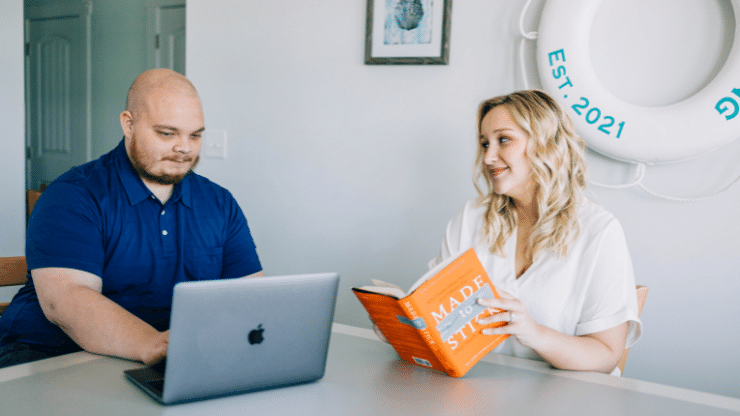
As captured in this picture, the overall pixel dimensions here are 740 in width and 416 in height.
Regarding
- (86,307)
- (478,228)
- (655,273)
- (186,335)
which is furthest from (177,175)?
(655,273)

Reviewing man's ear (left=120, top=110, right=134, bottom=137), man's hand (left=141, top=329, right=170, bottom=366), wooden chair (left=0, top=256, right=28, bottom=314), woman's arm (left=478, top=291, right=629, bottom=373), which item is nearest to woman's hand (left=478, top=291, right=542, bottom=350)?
woman's arm (left=478, top=291, right=629, bottom=373)

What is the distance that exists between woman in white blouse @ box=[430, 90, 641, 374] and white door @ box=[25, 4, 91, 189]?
307 cm

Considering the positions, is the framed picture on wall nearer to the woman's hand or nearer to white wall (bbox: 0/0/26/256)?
the woman's hand

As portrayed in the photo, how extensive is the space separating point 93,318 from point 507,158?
3.18 ft

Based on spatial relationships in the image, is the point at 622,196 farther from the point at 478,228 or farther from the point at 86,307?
the point at 86,307

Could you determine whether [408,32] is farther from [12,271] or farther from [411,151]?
[12,271]

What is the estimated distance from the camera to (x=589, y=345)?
108 cm

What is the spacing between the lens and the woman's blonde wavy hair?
1.28 m

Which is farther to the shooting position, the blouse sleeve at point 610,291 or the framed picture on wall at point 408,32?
the framed picture on wall at point 408,32

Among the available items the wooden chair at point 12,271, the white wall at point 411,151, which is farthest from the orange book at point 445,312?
the wooden chair at point 12,271

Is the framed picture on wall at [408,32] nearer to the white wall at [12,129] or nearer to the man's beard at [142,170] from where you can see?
the man's beard at [142,170]

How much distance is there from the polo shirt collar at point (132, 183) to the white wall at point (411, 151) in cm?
71

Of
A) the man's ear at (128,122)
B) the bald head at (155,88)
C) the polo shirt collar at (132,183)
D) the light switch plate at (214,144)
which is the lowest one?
the polo shirt collar at (132,183)

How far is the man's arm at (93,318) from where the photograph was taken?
941mm
